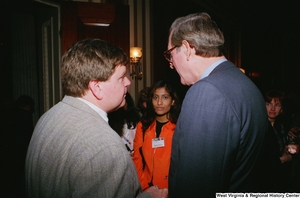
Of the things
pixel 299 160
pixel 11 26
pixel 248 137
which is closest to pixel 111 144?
pixel 248 137

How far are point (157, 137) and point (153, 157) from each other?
0.22 m

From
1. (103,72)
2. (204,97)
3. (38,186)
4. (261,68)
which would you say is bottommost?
(38,186)

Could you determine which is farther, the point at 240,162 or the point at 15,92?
the point at 15,92

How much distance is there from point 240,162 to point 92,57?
878 millimetres

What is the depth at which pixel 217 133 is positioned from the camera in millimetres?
871

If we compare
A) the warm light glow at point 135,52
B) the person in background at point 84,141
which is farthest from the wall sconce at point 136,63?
the person in background at point 84,141

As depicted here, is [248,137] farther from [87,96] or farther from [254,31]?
[254,31]

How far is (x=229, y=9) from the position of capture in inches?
318

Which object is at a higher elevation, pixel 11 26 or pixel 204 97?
pixel 11 26

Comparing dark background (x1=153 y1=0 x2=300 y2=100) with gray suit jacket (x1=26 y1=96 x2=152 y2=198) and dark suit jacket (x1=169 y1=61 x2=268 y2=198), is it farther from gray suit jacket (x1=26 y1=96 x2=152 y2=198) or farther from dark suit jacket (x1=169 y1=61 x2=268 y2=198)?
gray suit jacket (x1=26 y1=96 x2=152 y2=198)

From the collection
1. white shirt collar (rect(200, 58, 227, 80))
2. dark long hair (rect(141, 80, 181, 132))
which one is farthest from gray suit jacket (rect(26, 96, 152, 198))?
dark long hair (rect(141, 80, 181, 132))

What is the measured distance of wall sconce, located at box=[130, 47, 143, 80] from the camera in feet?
15.1

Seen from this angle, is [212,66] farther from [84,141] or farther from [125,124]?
[125,124]

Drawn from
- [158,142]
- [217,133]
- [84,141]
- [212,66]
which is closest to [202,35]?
[212,66]
